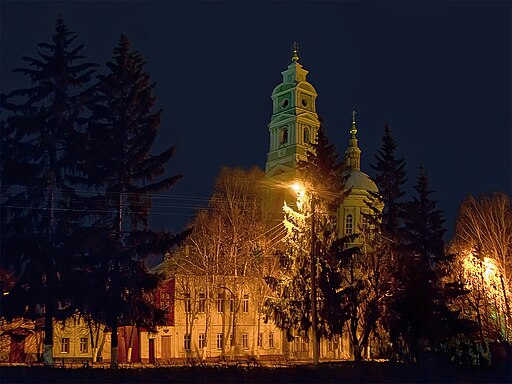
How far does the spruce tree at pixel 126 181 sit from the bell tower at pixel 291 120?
34556 millimetres

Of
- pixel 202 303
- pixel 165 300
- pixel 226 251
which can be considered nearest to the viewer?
pixel 226 251

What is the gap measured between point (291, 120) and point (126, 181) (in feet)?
125

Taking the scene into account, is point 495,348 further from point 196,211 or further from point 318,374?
point 196,211

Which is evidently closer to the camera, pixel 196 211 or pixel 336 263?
pixel 336 263

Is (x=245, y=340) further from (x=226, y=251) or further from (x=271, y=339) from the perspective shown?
(x=226, y=251)


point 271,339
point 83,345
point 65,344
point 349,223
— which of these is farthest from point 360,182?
point 65,344

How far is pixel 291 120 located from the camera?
62.8 meters

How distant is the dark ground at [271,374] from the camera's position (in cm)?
1931

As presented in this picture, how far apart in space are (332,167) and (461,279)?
1215cm

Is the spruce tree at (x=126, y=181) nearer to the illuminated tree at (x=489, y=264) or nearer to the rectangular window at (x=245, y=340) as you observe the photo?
the illuminated tree at (x=489, y=264)

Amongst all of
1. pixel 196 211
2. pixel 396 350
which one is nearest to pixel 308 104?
pixel 196 211

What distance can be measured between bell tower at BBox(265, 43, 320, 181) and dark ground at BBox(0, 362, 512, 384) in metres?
35.5

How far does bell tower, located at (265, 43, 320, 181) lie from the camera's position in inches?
2426

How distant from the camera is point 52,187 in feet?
84.8
